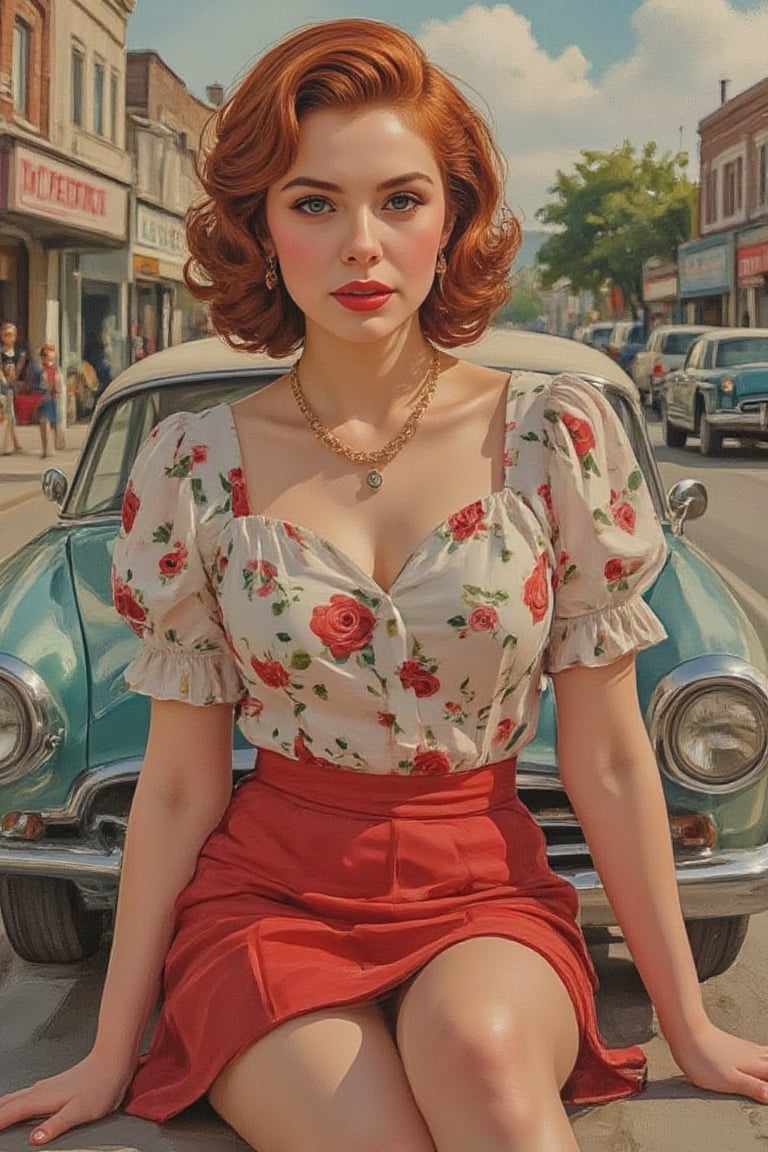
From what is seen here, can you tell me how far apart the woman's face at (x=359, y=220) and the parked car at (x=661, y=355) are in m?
29.0

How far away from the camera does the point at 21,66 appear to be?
29375mm

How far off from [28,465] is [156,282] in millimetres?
23114

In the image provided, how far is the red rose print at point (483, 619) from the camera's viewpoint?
2391 mm

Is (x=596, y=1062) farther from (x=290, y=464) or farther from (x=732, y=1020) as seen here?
(x=732, y=1020)

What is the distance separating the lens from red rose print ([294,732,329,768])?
2.45 metres

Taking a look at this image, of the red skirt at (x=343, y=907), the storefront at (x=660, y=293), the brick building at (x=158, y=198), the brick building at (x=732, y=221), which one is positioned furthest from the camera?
the storefront at (x=660, y=293)

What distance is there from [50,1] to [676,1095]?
30.2m

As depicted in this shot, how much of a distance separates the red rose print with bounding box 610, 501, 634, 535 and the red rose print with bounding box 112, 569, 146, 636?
28.6 inches

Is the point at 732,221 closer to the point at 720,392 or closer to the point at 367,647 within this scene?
the point at 720,392

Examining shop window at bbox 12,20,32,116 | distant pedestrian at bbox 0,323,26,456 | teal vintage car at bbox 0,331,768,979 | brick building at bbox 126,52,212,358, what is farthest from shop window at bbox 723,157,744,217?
teal vintage car at bbox 0,331,768,979

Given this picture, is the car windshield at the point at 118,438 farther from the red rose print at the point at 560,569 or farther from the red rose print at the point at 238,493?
the red rose print at the point at 560,569

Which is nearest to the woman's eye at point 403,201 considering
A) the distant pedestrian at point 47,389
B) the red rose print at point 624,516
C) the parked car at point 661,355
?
the red rose print at point 624,516

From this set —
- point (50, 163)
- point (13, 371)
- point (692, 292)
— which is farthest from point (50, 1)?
point (692, 292)

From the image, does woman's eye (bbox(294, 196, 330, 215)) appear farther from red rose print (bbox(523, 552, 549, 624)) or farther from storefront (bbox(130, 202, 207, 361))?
storefront (bbox(130, 202, 207, 361))
